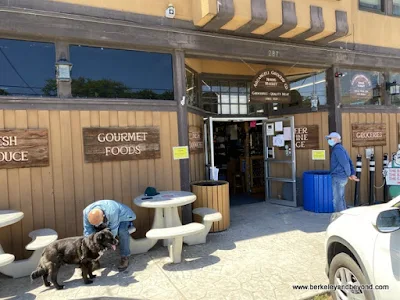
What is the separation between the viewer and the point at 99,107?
4730 mm

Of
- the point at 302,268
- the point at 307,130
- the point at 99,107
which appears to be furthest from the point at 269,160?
the point at 99,107

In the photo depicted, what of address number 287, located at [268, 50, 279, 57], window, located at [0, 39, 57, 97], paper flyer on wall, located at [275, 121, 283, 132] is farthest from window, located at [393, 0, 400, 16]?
window, located at [0, 39, 57, 97]

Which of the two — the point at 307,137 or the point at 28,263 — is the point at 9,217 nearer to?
the point at 28,263

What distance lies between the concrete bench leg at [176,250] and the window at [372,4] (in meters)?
7.11

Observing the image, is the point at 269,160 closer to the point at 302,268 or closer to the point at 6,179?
the point at 302,268

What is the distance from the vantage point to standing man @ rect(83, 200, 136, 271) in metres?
3.51

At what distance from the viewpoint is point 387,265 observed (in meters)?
2.17

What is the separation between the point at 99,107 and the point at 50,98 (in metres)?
0.72

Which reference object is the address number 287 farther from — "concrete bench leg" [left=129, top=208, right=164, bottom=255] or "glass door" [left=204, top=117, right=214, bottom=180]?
"concrete bench leg" [left=129, top=208, right=164, bottom=255]

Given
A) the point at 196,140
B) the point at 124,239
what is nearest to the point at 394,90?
the point at 196,140

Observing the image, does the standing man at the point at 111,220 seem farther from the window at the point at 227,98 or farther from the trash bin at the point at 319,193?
the trash bin at the point at 319,193

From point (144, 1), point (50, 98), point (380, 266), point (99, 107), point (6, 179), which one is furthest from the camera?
point (144, 1)

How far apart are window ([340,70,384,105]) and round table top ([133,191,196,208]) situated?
4.86 m

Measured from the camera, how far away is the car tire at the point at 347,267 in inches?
93.3
